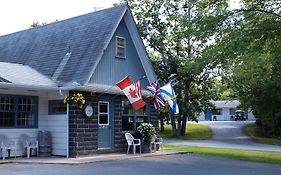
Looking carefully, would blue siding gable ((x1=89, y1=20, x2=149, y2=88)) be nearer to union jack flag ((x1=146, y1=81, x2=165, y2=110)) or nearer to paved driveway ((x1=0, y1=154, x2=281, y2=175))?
union jack flag ((x1=146, y1=81, x2=165, y2=110))

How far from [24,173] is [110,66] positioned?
25.4 feet

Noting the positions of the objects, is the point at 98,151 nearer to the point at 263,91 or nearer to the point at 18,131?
the point at 18,131

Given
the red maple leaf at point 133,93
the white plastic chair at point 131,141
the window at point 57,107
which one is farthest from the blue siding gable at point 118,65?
the white plastic chair at point 131,141

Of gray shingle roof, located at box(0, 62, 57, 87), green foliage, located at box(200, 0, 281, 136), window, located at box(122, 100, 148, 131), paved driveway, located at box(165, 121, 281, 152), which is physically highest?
green foliage, located at box(200, 0, 281, 136)

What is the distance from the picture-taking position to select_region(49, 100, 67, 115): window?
16.6 meters

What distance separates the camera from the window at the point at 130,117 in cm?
1886

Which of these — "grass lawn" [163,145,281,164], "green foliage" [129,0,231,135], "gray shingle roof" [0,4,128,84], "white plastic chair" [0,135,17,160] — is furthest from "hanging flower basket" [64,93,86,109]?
"green foliage" [129,0,231,135]

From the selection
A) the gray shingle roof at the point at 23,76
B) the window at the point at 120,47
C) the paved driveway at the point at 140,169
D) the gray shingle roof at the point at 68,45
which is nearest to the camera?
the paved driveway at the point at 140,169

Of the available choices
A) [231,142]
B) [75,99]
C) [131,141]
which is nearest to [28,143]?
[75,99]

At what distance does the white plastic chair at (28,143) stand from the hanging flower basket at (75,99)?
2.28 metres

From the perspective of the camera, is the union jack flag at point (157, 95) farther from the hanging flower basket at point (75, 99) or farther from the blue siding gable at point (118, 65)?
the hanging flower basket at point (75, 99)

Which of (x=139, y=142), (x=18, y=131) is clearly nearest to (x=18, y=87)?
(x=18, y=131)

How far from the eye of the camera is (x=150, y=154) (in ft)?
57.5

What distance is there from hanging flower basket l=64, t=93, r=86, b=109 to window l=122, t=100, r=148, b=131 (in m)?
3.22
